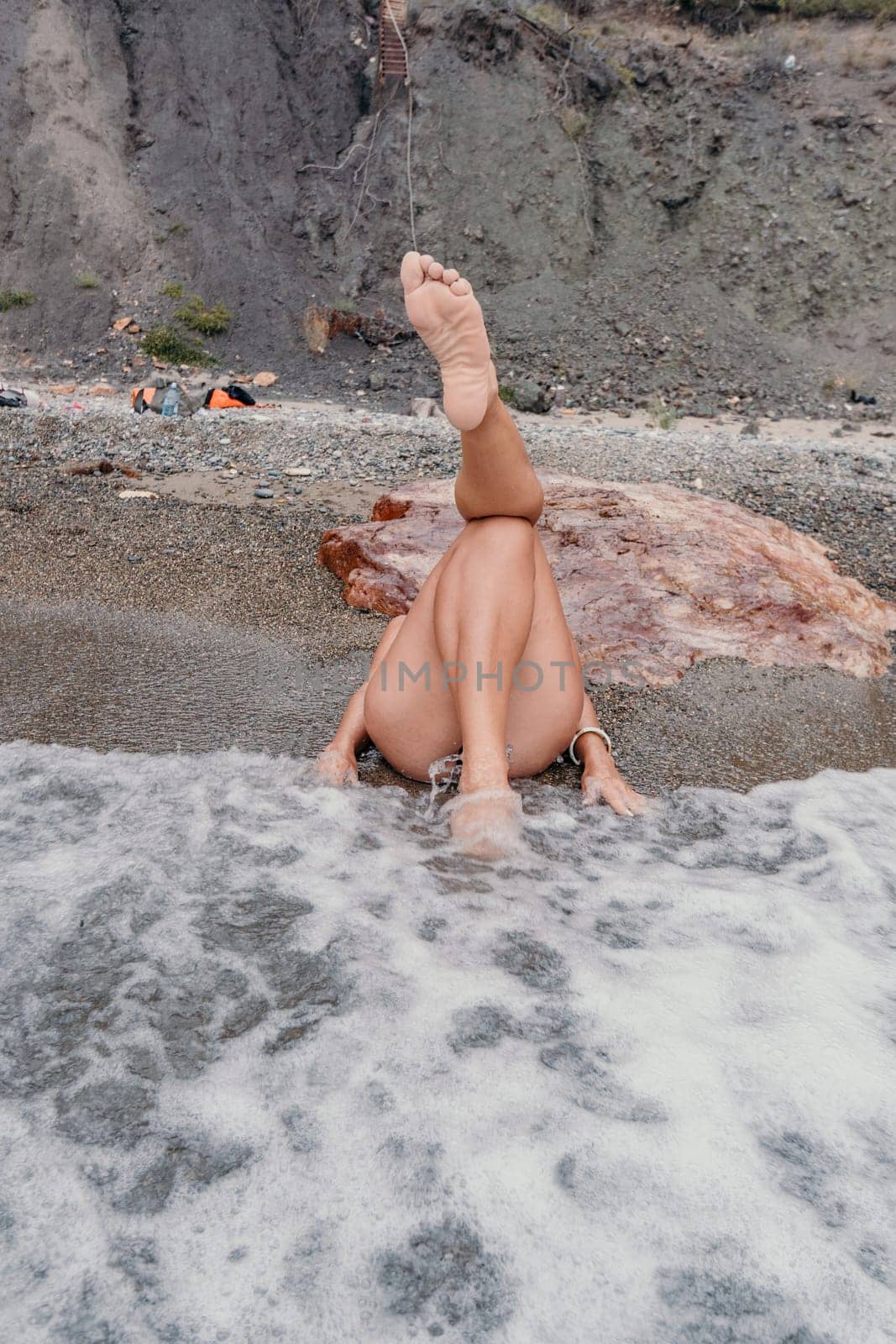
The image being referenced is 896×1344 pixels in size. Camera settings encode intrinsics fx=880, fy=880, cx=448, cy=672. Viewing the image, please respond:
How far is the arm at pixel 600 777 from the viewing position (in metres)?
2.33

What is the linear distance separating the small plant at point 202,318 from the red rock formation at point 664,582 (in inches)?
425

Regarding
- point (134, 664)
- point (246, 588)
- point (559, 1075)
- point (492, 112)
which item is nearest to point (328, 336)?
point (492, 112)

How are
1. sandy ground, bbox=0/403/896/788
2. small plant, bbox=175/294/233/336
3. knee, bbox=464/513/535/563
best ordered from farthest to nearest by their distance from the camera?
small plant, bbox=175/294/233/336 → sandy ground, bbox=0/403/896/788 → knee, bbox=464/513/535/563

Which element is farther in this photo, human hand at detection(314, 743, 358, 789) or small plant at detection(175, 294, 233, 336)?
small plant at detection(175, 294, 233, 336)

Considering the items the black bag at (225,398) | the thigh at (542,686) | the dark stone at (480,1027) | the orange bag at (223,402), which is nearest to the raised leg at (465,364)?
the thigh at (542,686)

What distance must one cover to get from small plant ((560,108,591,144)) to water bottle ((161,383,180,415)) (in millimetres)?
10274

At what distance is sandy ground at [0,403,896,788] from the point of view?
2.74m

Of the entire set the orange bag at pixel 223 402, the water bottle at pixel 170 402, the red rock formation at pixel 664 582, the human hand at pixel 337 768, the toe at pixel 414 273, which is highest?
the toe at pixel 414 273

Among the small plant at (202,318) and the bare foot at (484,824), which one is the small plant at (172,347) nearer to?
the small plant at (202,318)

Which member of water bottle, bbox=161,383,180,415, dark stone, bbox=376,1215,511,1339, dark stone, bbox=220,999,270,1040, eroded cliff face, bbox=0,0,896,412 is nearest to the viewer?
dark stone, bbox=376,1215,511,1339

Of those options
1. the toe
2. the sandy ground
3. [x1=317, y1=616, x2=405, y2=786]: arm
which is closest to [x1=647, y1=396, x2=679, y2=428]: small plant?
the sandy ground

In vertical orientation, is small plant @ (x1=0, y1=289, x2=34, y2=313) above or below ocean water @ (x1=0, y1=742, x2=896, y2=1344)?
above

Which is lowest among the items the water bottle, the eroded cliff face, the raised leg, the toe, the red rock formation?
the water bottle

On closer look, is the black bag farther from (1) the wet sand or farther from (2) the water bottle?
(1) the wet sand
